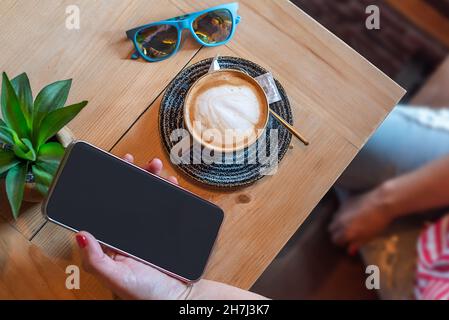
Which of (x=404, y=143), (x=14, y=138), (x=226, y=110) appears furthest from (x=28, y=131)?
(x=404, y=143)

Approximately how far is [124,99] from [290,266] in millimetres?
618

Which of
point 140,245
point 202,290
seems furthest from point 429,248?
point 140,245

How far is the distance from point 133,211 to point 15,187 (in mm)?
157

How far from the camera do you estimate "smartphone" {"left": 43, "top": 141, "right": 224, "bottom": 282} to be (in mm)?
705

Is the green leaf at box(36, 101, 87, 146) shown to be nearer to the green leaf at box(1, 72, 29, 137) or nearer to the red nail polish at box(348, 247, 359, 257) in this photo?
the green leaf at box(1, 72, 29, 137)

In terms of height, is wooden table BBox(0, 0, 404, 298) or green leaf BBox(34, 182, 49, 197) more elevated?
wooden table BBox(0, 0, 404, 298)

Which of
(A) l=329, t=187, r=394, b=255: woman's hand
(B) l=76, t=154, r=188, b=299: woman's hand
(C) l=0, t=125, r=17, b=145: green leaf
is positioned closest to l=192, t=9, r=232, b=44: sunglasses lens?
(B) l=76, t=154, r=188, b=299: woman's hand

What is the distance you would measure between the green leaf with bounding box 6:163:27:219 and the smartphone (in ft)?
0.12

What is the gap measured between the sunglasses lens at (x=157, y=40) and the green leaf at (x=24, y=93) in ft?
0.62

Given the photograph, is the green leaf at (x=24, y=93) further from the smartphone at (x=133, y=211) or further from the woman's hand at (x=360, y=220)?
the woman's hand at (x=360, y=220)

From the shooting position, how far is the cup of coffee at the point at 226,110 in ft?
2.51

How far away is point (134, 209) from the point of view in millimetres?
736

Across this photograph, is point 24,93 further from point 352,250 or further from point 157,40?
point 352,250
